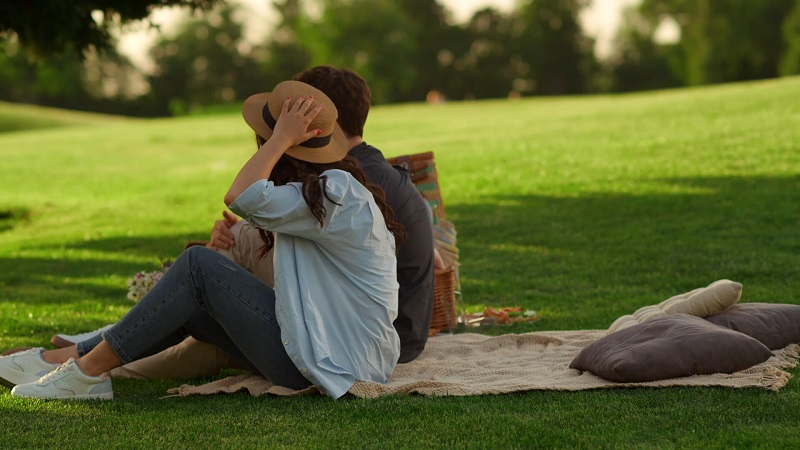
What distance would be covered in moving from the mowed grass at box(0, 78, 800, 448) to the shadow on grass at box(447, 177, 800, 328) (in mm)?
34

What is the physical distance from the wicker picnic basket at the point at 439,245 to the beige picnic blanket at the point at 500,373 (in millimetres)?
402

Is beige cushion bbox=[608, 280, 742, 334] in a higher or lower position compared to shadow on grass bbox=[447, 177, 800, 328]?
higher

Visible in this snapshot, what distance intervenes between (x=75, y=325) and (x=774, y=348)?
4.55m

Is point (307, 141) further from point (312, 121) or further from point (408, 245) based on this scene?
point (408, 245)

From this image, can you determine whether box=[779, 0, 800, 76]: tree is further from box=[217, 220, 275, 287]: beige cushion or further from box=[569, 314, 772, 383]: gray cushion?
box=[217, 220, 275, 287]: beige cushion

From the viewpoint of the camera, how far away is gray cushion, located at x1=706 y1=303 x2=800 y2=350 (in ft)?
18.0

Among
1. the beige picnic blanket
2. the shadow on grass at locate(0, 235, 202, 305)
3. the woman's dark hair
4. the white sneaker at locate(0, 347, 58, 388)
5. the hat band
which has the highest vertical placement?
the hat band

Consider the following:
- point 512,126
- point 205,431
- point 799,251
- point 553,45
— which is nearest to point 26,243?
point 799,251

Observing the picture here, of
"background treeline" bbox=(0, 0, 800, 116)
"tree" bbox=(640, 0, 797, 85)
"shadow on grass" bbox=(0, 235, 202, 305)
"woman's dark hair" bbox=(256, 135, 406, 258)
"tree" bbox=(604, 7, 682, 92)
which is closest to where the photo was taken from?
"woman's dark hair" bbox=(256, 135, 406, 258)

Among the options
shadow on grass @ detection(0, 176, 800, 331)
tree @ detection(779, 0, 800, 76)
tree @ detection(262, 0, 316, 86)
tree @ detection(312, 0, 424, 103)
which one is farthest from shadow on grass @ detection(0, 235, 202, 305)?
tree @ detection(262, 0, 316, 86)

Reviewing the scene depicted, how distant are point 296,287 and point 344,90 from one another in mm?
1003

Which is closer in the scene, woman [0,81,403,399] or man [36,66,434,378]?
woman [0,81,403,399]

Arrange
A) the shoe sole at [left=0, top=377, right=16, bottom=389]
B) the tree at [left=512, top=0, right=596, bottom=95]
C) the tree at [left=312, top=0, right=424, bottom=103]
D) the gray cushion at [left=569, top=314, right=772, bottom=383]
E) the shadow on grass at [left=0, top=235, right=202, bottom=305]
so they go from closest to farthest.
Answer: the gray cushion at [left=569, top=314, right=772, bottom=383]
the shoe sole at [left=0, top=377, right=16, bottom=389]
the shadow on grass at [left=0, top=235, right=202, bottom=305]
the tree at [left=512, top=0, right=596, bottom=95]
the tree at [left=312, top=0, right=424, bottom=103]

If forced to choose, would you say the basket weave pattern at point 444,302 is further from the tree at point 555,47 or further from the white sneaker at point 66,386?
the tree at point 555,47
